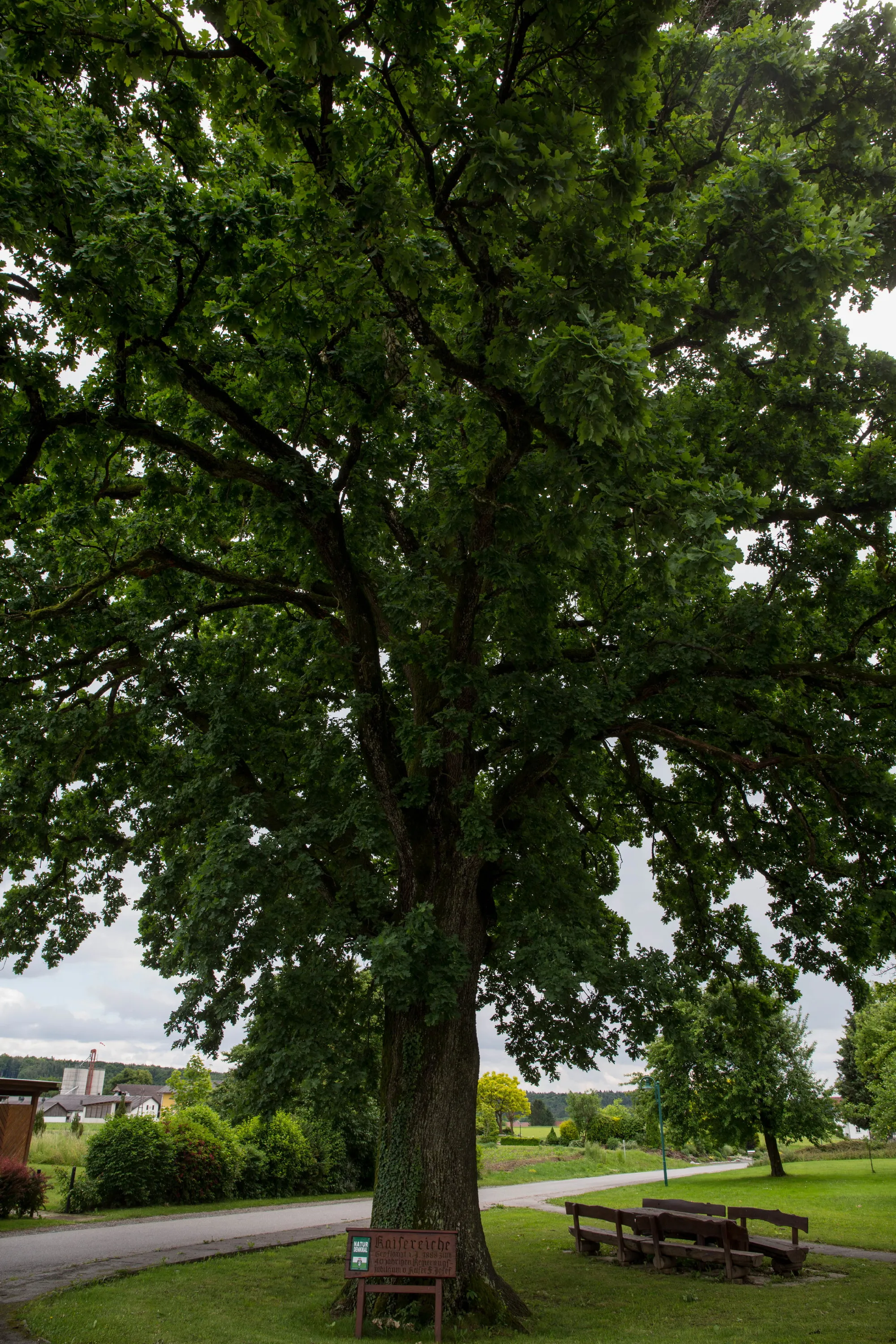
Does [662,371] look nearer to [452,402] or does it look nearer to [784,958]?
[452,402]

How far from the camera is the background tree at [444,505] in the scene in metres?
5.96

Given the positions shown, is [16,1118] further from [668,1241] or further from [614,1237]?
[668,1241]

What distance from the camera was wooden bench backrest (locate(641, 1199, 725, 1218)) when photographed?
1305 cm

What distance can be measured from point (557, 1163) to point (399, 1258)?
37297 millimetres

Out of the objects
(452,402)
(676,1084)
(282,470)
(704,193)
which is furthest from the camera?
(676,1084)

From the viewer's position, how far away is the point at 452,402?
9625 millimetres

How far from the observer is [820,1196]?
77.2 feet

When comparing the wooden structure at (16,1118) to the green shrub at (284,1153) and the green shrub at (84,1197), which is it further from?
the green shrub at (284,1153)

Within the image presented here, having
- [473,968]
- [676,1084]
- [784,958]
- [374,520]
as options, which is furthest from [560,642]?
[676,1084]

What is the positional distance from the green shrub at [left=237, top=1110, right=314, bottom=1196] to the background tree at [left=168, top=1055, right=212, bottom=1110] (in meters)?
1.77

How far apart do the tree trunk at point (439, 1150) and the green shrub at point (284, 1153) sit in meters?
16.1

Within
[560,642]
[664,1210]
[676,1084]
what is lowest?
[664,1210]

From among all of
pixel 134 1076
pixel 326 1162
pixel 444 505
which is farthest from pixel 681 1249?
pixel 134 1076

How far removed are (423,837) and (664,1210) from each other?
7822 mm
